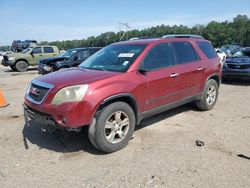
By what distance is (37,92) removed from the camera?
4426 millimetres

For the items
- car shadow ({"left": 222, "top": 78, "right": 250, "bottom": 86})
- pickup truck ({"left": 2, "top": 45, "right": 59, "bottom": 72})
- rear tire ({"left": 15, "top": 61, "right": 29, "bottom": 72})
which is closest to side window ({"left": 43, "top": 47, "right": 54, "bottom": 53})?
pickup truck ({"left": 2, "top": 45, "right": 59, "bottom": 72})

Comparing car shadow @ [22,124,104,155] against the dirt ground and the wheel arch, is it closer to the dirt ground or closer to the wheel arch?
the dirt ground

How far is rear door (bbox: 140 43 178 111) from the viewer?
191 inches

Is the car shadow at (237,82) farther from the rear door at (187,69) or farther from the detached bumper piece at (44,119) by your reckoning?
the detached bumper piece at (44,119)

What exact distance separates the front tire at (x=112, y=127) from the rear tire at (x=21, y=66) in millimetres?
16654

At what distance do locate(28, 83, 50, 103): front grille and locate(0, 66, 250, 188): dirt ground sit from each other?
0.88 metres

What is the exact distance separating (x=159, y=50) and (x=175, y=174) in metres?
2.49

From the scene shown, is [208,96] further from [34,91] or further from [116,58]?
[34,91]

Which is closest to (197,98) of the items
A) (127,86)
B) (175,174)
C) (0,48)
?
(127,86)

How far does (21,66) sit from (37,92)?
16224 mm

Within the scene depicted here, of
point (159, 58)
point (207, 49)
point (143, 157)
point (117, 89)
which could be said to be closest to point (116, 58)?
point (159, 58)

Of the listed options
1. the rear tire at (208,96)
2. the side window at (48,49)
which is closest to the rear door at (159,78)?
the rear tire at (208,96)

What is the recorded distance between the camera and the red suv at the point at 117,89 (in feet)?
13.3

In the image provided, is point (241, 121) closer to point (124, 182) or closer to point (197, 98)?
point (197, 98)
